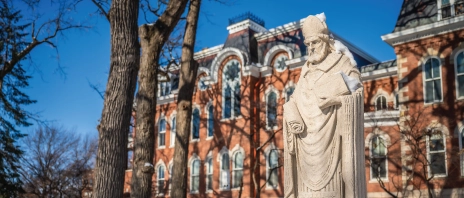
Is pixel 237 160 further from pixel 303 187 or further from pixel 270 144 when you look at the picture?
pixel 303 187

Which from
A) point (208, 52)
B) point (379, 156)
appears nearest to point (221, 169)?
point (208, 52)

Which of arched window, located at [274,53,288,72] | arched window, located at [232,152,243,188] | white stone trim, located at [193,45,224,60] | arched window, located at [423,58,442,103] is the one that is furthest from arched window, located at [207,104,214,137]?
arched window, located at [423,58,442,103]

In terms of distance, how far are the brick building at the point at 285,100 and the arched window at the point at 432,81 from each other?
1.5 inches

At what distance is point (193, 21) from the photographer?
1628 centimetres

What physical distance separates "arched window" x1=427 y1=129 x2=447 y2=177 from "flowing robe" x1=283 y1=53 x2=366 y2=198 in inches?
630

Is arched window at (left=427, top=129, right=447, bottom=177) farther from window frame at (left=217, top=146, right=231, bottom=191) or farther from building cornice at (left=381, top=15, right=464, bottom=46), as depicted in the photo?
window frame at (left=217, top=146, right=231, bottom=191)

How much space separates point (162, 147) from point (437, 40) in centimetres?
1886

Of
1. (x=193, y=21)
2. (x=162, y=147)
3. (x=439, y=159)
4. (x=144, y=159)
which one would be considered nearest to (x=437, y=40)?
(x=439, y=159)

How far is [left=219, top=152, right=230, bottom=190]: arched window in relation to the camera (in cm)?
3007

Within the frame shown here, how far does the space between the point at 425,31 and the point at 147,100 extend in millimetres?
14214

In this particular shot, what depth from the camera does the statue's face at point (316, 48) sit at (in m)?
6.30

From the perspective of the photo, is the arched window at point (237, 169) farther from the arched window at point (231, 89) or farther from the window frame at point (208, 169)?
the arched window at point (231, 89)

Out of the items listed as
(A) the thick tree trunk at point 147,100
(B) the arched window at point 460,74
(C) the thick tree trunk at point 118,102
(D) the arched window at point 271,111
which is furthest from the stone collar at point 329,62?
(D) the arched window at point 271,111

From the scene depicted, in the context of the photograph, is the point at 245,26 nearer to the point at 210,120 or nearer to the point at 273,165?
the point at 210,120
